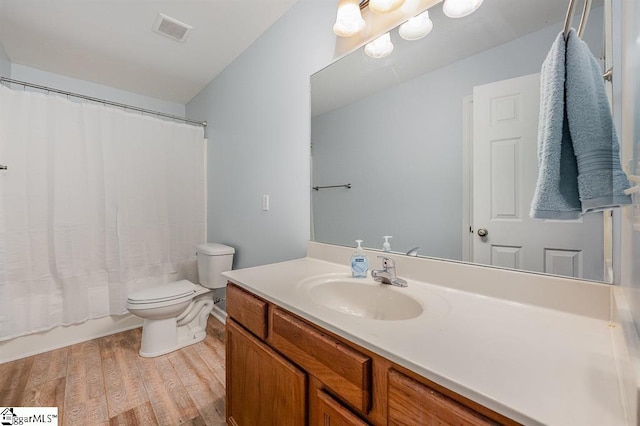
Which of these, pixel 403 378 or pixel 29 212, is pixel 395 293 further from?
pixel 29 212

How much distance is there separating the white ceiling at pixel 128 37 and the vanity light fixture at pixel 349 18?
619 mm

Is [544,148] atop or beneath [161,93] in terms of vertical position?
beneath

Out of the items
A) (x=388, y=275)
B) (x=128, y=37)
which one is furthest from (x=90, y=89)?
(x=388, y=275)

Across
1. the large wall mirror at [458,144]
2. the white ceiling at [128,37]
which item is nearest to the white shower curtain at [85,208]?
the white ceiling at [128,37]

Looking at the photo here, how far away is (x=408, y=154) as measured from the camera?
1128 millimetres

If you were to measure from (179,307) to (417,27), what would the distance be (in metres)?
2.18

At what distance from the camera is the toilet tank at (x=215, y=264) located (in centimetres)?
210

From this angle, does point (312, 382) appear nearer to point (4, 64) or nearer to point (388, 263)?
point (388, 263)

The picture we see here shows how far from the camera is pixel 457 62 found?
98 centimetres

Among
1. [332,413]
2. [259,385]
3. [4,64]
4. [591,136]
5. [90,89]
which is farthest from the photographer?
[90,89]

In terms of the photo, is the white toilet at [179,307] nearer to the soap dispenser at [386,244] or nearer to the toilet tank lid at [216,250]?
the toilet tank lid at [216,250]

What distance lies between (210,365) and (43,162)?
1.85 metres

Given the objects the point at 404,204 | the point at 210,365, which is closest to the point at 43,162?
the point at 210,365

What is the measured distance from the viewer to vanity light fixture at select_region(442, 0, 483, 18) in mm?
933
